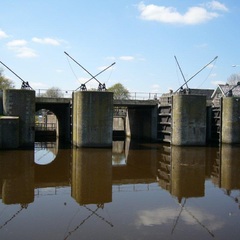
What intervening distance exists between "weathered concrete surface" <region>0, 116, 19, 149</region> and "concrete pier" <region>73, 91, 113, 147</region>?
4.46m

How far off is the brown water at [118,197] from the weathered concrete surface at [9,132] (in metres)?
1.77

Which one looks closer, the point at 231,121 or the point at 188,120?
the point at 188,120

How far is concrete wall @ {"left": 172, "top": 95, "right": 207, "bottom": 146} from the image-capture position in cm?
2712

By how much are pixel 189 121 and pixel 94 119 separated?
770 cm

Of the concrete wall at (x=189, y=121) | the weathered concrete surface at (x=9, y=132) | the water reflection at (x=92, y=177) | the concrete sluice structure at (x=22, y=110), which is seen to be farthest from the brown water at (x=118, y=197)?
the concrete wall at (x=189, y=121)

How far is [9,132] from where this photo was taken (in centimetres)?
2317

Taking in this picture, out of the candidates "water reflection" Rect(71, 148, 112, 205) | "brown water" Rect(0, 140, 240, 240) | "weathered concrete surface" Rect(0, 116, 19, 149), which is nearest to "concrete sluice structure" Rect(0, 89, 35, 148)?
"weathered concrete surface" Rect(0, 116, 19, 149)

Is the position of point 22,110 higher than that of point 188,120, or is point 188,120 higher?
point 22,110

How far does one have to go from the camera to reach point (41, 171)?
16734 millimetres

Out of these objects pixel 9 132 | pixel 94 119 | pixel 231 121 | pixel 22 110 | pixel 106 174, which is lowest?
pixel 106 174

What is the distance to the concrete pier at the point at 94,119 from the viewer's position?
2497 cm

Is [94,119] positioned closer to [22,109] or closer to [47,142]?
[22,109]

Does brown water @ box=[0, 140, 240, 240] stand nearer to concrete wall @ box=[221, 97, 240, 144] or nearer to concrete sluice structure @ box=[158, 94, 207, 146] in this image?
concrete sluice structure @ box=[158, 94, 207, 146]

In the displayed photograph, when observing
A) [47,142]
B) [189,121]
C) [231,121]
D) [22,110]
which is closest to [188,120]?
[189,121]
